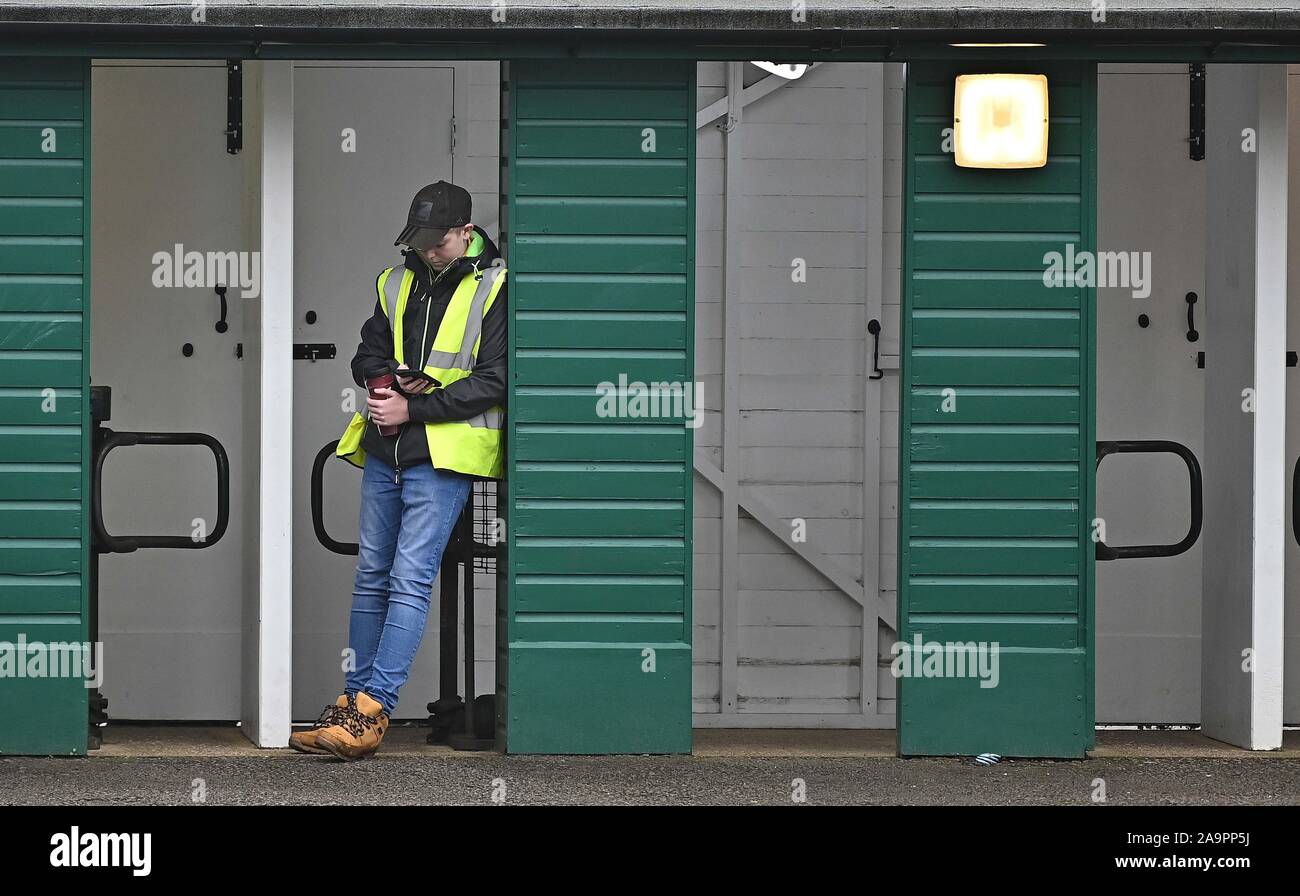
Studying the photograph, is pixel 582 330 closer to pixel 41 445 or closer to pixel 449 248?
pixel 449 248

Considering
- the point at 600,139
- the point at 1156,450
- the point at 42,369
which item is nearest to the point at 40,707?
the point at 42,369

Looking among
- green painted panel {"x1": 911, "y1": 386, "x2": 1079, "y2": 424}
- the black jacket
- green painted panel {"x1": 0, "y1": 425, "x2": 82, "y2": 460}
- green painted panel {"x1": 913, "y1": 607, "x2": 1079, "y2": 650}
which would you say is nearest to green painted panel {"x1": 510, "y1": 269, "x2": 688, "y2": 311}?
the black jacket

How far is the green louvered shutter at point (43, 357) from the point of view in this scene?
6.54m

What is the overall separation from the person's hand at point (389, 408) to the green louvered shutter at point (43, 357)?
3.39 ft

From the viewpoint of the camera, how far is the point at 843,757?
6.81m

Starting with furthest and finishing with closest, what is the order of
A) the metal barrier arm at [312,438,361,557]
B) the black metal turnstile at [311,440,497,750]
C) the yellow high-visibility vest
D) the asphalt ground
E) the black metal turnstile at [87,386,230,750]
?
the metal barrier arm at [312,438,361,557], the black metal turnstile at [311,440,497,750], the black metal turnstile at [87,386,230,750], the yellow high-visibility vest, the asphalt ground

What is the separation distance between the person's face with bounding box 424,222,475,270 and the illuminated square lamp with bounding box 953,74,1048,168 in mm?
1792

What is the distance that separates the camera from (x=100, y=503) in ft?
22.9

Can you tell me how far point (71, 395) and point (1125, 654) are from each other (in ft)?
15.7

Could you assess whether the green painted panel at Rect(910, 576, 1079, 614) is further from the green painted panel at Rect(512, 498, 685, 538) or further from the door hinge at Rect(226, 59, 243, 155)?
the door hinge at Rect(226, 59, 243, 155)

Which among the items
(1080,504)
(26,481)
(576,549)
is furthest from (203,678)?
(1080,504)

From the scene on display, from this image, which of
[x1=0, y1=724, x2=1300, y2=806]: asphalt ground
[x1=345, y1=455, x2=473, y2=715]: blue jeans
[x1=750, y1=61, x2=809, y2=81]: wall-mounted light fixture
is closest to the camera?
[x1=0, y1=724, x2=1300, y2=806]: asphalt ground

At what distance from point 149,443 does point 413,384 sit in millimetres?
1193

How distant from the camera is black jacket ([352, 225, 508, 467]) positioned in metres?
6.55
